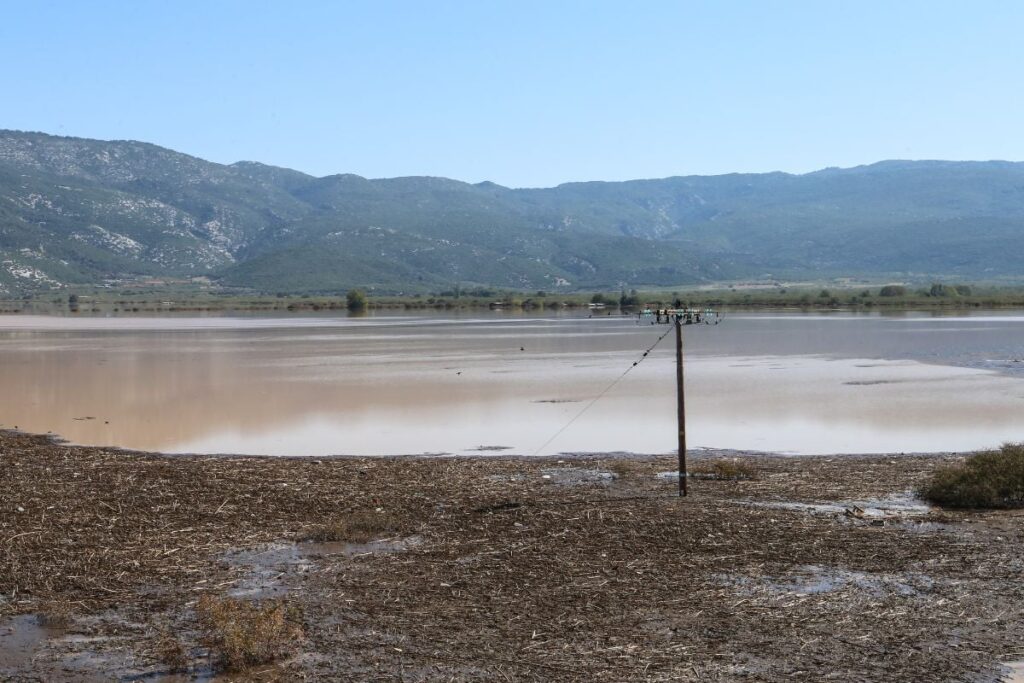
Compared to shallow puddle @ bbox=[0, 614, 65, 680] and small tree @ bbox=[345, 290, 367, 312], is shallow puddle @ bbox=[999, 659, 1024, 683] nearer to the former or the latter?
shallow puddle @ bbox=[0, 614, 65, 680]

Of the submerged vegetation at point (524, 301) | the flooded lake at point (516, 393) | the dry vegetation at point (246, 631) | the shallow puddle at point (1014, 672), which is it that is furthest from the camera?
the submerged vegetation at point (524, 301)

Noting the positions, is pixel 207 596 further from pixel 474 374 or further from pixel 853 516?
pixel 474 374

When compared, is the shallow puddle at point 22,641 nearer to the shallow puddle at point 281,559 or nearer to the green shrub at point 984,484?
the shallow puddle at point 281,559

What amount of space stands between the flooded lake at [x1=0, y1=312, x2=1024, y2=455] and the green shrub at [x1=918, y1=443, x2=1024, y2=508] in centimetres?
547

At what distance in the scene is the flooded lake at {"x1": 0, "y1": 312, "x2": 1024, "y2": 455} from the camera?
2241 cm

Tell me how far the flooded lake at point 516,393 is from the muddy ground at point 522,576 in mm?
5380

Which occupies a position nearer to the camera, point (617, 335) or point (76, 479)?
point (76, 479)

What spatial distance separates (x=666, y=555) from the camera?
38.6 feet

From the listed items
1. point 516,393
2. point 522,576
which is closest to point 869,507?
point 522,576

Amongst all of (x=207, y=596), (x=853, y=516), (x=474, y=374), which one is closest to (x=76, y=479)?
(x=207, y=596)

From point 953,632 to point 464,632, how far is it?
3.96m

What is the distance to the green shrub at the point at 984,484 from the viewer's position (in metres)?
14.2

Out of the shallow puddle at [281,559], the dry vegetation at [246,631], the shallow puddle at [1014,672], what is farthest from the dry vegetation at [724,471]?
the dry vegetation at [246,631]

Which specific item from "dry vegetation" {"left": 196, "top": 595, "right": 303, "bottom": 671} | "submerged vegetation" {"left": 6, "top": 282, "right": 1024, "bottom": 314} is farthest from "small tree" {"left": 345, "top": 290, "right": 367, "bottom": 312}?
"dry vegetation" {"left": 196, "top": 595, "right": 303, "bottom": 671}
